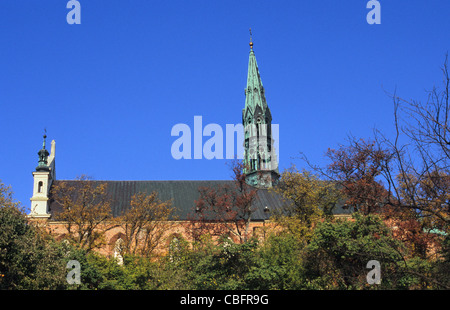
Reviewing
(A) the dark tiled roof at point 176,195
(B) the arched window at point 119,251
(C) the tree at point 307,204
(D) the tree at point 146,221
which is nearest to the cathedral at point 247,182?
(A) the dark tiled roof at point 176,195

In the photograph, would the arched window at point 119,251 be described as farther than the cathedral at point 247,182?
No

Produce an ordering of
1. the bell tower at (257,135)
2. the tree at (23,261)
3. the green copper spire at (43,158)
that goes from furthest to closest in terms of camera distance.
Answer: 1. the bell tower at (257,135)
2. the green copper spire at (43,158)
3. the tree at (23,261)

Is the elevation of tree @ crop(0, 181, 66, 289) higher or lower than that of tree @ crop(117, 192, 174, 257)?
lower

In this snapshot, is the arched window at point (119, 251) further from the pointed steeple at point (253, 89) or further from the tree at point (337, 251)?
the pointed steeple at point (253, 89)

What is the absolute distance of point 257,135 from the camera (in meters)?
63.5

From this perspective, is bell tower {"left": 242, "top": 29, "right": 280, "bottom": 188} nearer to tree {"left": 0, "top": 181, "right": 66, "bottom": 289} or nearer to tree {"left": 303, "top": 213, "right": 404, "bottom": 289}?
tree {"left": 303, "top": 213, "right": 404, "bottom": 289}

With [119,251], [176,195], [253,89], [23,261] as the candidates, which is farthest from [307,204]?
[253,89]

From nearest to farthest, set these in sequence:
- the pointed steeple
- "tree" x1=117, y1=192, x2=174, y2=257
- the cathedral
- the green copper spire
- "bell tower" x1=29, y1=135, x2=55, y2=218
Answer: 1. "tree" x1=117, y1=192, x2=174, y2=257
2. "bell tower" x1=29, y1=135, x2=55, y2=218
3. the cathedral
4. the green copper spire
5. the pointed steeple

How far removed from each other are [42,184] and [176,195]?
14.6m

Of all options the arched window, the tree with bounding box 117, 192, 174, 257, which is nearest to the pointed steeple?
the tree with bounding box 117, 192, 174, 257

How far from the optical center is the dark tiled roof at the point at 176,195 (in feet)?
188

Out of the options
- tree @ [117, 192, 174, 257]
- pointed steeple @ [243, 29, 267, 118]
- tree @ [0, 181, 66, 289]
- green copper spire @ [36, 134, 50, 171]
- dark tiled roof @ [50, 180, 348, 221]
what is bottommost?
tree @ [0, 181, 66, 289]

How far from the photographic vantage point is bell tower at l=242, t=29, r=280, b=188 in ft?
206

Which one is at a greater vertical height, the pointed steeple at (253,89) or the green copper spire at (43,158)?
the pointed steeple at (253,89)
